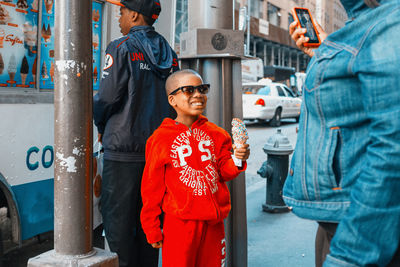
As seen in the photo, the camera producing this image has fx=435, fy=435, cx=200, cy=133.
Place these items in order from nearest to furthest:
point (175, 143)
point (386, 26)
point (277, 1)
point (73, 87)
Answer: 1. point (386, 26)
2. point (73, 87)
3. point (175, 143)
4. point (277, 1)

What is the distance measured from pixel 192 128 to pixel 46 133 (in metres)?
1.58

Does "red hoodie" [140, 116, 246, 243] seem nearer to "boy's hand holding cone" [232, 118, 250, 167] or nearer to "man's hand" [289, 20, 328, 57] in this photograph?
"boy's hand holding cone" [232, 118, 250, 167]

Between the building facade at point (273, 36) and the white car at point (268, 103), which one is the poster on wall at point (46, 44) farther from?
the building facade at point (273, 36)

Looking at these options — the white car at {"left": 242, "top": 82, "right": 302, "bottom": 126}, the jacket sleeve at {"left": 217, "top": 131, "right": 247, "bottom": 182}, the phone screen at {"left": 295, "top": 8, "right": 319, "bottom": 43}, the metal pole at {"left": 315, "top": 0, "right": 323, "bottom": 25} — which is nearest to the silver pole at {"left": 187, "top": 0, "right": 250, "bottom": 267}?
the jacket sleeve at {"left": 217, "top": 131, "right": 247, "bottom": 182}

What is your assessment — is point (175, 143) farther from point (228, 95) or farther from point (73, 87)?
point (228, 95)

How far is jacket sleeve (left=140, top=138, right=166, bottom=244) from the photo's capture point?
2600 millimetres

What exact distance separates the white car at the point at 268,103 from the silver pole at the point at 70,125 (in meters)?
15.1

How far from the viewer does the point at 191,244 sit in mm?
2580

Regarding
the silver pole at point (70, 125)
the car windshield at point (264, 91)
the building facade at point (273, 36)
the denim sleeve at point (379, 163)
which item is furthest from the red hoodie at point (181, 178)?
the building facade at point (273, 36)

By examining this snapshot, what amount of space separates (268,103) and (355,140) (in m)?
16.2

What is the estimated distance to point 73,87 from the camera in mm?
2262

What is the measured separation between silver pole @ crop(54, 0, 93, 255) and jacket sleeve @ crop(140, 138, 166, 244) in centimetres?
44

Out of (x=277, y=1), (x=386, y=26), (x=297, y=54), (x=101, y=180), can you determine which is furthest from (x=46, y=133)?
(x=297, y=54)

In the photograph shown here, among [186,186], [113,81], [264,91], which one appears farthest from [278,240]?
[264,91]
